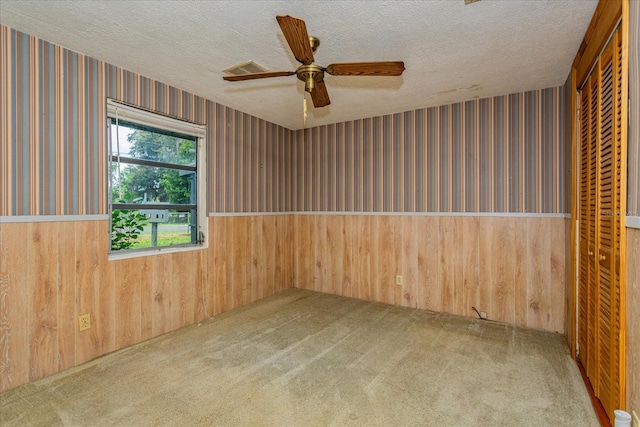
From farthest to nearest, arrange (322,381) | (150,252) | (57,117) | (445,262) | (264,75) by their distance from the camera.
Answer: (445,262) < (150,252) < (57,117) < (322,381) < (264,75)

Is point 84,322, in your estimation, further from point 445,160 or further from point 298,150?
point 445,160

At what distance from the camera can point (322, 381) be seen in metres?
2.23

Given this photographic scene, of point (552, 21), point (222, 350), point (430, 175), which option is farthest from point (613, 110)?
point (222, 350)

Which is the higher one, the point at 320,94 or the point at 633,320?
the point at 320,94

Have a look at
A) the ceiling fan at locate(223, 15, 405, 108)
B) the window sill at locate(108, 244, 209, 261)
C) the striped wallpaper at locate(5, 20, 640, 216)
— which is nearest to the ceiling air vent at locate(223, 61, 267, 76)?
the ceiling fan at locate(223, 15, 405, 108)

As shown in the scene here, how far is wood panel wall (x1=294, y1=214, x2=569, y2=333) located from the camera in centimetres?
317

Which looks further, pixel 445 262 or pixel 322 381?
pixel 445 262

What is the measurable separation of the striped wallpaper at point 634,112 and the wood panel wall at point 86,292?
346 cm

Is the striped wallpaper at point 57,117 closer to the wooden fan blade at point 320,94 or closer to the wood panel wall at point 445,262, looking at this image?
the wooden fan blade at point 320,94

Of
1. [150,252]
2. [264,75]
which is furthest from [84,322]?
[264,75]

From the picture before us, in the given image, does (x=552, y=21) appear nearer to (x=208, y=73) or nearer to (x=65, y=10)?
(x=208, y=73)

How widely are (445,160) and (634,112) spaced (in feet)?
7.57

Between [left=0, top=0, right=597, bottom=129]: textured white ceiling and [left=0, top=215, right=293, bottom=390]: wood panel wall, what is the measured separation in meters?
1.43

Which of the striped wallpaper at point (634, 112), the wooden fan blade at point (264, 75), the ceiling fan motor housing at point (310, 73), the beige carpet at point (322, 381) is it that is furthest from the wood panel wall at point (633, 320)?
the wooden fan blade at point (264, 75)
